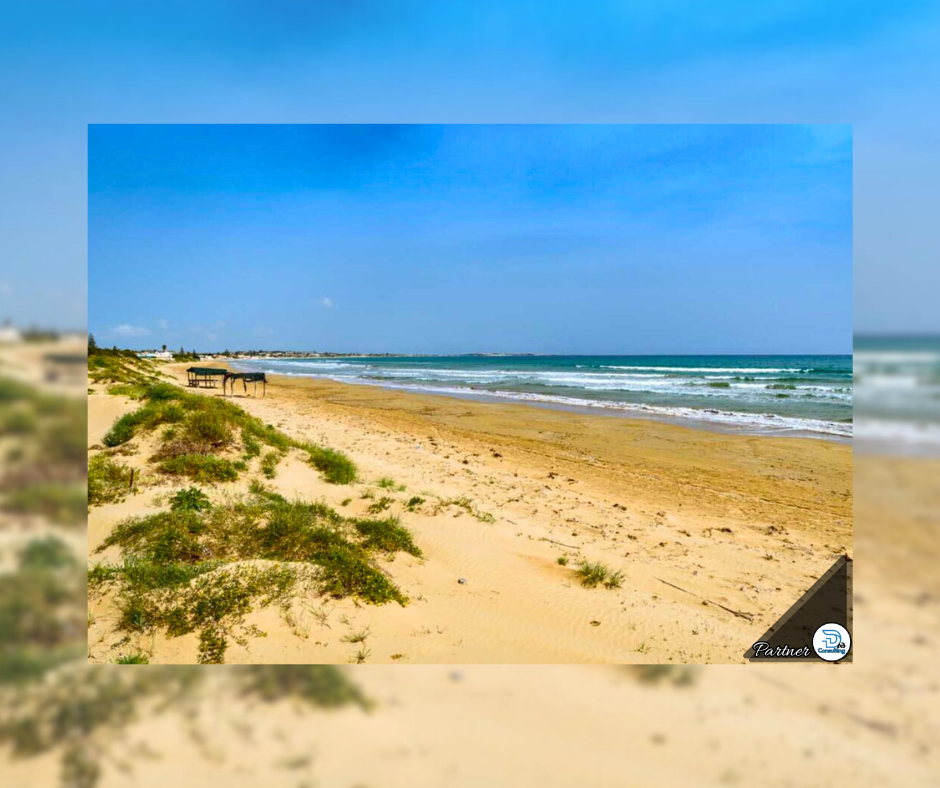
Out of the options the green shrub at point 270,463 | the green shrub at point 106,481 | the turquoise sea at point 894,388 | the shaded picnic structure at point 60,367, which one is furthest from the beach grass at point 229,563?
the turquoise sea at point 894,388

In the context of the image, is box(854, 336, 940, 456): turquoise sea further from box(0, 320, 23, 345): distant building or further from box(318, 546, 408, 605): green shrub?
box(0, 320, 23, 345): distant building

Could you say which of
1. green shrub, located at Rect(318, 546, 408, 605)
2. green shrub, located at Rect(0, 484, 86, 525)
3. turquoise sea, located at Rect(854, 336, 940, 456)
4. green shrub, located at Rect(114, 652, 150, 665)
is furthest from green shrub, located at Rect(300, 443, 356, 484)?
turquoise sea, located at Rect(854, 336, 940, 456)

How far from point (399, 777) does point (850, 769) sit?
2802 millimetres

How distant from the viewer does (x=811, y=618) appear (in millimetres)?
4832

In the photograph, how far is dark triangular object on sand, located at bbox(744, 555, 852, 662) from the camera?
13.7ft

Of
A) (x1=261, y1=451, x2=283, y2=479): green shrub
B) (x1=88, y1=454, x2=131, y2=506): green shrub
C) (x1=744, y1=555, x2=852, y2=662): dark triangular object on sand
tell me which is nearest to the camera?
(x1=744, y1=555, x2=852, y2=662): dark triangular object on sand

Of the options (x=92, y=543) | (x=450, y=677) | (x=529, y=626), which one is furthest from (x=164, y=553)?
(x=529, y=626)

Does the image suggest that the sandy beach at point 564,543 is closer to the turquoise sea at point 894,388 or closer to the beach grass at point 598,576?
the beach grass at point 598,576

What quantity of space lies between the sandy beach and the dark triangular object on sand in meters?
0.17

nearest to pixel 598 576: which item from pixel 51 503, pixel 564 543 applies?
pixel 564 543

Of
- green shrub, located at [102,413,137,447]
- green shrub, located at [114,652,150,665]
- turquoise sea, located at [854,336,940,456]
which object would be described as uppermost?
turquoise sea, located at [854,336,940,456]

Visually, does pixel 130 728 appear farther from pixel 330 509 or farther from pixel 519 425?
pixel 519 425

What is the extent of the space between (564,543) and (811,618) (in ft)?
9.28

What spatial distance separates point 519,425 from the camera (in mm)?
18438
